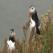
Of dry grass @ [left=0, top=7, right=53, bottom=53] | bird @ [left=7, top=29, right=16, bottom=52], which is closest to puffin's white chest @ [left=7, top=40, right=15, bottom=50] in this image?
bird @ [left=7, top=29, right=16, bottom=52]

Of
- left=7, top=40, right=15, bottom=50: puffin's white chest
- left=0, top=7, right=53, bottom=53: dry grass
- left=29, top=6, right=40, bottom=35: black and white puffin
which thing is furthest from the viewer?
left=7, top=40, right=15, bottom=50: puffin's white chest

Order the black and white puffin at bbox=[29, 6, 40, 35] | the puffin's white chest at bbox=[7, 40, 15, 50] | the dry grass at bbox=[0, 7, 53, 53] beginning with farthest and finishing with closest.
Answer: the puffin's white chest at bbox=[7, 40, 15, 50] → the black and white puffin at bbox=[29, 6, 40, 35] → the dry grass at bbox=[0, 7, 53, 53]

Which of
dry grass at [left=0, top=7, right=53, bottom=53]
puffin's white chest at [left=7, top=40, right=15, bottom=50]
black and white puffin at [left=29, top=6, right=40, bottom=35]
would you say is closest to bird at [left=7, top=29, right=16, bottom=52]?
puffin's white chest at [left=7, top=40, right=15, bottom=50]

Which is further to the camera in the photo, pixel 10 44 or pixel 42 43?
pixel 10 44

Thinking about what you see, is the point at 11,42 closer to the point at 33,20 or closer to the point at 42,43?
the point at 33,20

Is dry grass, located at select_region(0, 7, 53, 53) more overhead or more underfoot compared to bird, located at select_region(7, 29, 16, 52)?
more overhead

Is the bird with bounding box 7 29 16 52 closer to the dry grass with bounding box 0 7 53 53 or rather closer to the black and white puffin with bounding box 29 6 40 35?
the dry grass with bounding box 0 7 53 53

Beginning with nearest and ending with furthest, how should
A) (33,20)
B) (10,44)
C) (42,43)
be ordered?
(42,43) → (33,20) → (10,44)

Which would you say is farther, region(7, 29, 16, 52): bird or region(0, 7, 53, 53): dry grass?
region(7, 29, 16, 52): bird

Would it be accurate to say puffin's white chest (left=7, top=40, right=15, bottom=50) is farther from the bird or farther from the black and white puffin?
the black and white puffin

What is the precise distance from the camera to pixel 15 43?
5465 millimetres

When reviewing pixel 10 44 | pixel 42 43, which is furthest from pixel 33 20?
pixel 42 43

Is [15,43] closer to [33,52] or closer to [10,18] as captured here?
[33,52]

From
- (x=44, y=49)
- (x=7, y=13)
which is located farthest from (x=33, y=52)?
(x=7, y=13)
